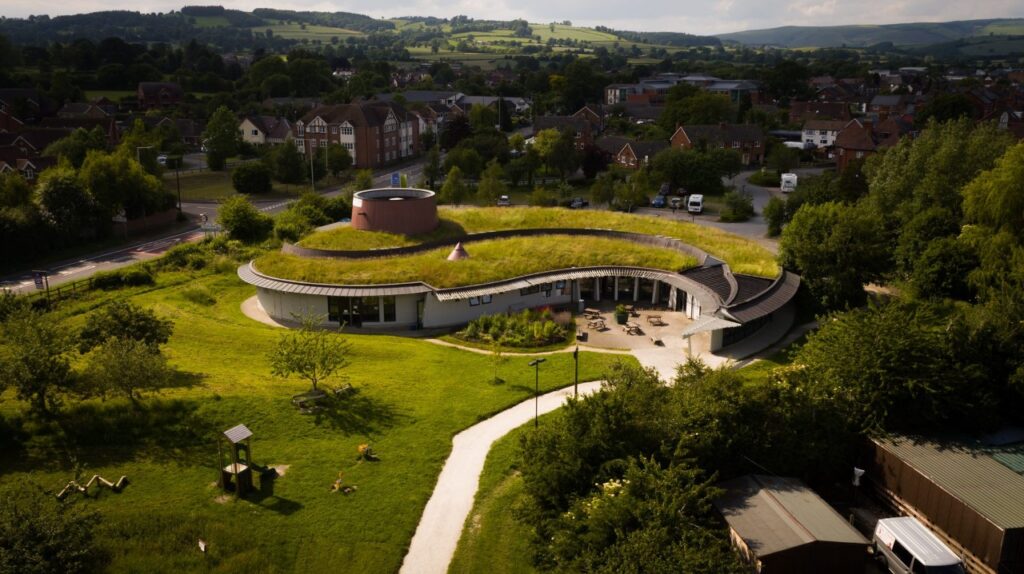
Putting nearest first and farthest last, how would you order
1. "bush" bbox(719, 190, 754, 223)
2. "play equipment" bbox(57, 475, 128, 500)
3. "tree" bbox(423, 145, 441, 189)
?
"play equipment" bbox(57, 475, 128, 500)
"bush" bbox(719, 190, 754, 223)
"tree" bbox(423, 145, 441, 189)

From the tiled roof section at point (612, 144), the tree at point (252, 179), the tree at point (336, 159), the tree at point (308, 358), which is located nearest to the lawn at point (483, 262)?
the tree at point (308, 358)

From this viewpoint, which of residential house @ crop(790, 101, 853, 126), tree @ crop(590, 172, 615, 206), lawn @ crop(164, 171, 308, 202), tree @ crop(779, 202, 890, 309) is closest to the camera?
tree @ crop(779, 202, 890, 309)

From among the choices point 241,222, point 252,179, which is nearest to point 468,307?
point 241,222

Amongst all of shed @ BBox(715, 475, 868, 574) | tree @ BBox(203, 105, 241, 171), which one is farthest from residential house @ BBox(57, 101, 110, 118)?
shed @ BBox(715, 475, 868, 574)

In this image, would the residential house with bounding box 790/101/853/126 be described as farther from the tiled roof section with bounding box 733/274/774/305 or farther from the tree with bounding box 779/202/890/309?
the tiled roof section with bounding box 733/274/774/305

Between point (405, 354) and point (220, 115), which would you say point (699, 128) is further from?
point (405, 354)

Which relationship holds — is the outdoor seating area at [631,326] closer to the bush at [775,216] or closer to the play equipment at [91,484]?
the play equipment at [91,484]
